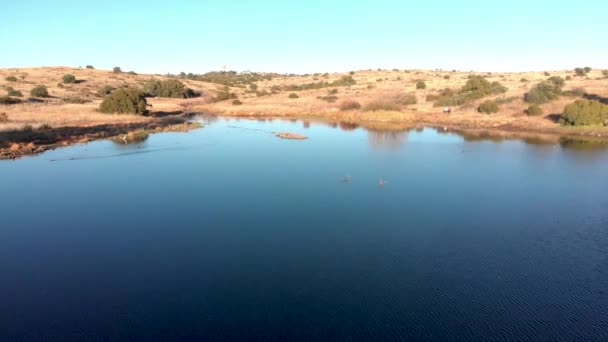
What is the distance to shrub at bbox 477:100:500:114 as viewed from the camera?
39.5 metres

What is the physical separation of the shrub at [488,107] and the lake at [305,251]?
1799 cm

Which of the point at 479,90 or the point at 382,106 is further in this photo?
the point at 479,90

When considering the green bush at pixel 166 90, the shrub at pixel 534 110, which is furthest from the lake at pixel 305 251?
the green bush at pixel 166 90

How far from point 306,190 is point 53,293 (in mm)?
10020

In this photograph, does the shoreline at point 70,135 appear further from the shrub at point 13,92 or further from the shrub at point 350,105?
the shrub at point 13,92

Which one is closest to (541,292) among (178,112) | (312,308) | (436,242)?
(436,242)

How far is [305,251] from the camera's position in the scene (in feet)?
37.3

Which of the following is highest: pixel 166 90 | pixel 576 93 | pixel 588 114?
pixel 166 90

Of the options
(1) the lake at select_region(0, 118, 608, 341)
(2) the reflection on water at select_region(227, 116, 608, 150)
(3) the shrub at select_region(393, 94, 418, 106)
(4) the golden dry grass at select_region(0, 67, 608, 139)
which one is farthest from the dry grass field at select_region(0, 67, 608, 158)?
(1) the lake at select_region(0, 118, 608, 341)

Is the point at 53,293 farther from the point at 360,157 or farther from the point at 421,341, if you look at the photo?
the point at 360,157

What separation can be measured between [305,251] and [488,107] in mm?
33839

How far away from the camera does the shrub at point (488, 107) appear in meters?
39.5

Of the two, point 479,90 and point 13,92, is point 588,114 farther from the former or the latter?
point 13,92

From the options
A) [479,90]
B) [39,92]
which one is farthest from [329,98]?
[39,92]
